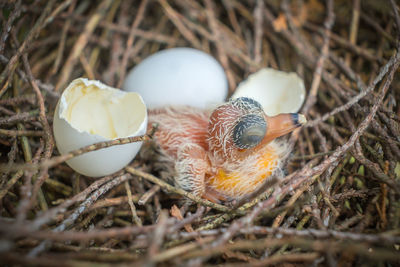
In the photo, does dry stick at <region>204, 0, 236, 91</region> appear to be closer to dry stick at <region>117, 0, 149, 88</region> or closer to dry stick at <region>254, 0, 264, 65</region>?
dry stick at <region>254, 0, 264, 65</region>

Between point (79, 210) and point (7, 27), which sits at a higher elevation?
point (7, 27)

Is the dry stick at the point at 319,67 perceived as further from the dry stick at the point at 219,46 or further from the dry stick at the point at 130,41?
the dry stick at the point at 130,41

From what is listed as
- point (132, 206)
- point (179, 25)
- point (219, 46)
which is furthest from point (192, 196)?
point (179, 25)

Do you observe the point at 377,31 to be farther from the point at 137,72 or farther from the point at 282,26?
the point at 137,72

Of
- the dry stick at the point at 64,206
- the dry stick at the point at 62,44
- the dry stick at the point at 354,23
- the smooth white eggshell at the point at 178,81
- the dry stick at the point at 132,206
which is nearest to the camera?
the dry stick at the point at 64,206

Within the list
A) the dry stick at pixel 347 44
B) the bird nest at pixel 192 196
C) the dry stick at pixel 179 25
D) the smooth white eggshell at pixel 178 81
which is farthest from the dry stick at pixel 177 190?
the dry stick at pixel 347 44

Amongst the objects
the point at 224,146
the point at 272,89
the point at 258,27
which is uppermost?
the point at 258,27

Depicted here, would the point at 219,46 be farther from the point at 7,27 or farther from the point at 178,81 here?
the point at 7,27
